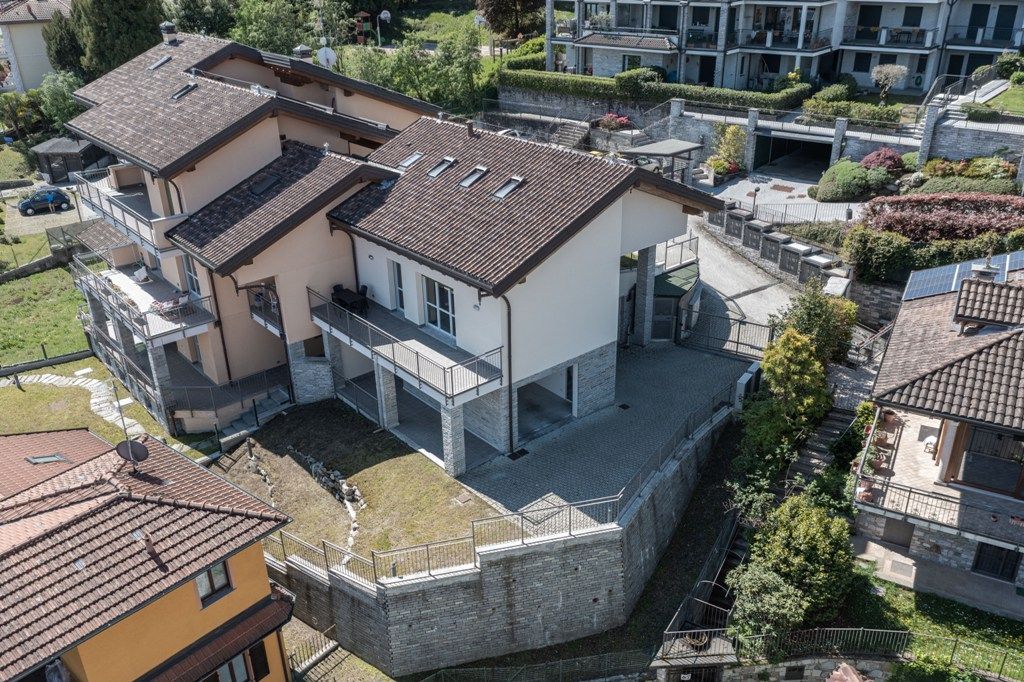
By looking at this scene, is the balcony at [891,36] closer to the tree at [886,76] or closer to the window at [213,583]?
the tree at [886,76]

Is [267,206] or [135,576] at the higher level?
[267,206]

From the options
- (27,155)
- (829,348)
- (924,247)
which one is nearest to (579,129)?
(924,247)

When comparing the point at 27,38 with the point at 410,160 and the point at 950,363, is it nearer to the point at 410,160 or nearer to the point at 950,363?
the point at 410,160

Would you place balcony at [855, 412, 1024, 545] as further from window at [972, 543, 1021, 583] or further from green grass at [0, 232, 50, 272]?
green grass at [0, 232, 50, 272]

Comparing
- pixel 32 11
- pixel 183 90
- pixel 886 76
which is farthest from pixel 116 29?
pixel 886 76

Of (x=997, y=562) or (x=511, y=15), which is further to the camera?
(x=511, y=15)

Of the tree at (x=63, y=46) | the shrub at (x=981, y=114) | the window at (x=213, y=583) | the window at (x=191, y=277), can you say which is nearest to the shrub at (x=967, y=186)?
the shrub at (x=981, y=114)
